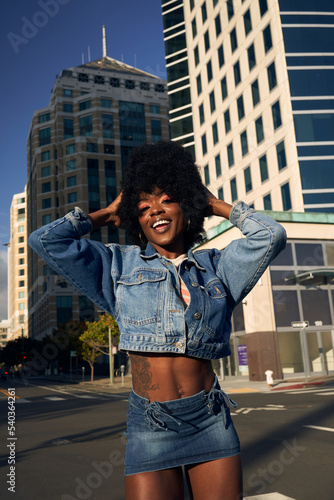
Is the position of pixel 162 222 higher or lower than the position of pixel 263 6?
lower

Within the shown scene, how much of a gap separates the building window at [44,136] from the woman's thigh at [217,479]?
282ft

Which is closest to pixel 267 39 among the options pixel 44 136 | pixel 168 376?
pixel 168 376

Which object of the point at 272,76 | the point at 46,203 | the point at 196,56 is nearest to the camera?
the point at 272,76

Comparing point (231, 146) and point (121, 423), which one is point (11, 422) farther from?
point (231, 146)

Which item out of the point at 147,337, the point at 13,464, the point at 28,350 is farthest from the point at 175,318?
the point at 28,350

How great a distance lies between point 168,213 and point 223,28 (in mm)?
38362

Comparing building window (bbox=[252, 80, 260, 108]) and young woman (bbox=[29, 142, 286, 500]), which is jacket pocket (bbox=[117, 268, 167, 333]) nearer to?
young woman (bbox=[29, 142, 286, 500])

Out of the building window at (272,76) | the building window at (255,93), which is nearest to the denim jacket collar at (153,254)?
the building window at (272,76)

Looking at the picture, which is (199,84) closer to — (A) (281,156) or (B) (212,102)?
(B) (212,102)

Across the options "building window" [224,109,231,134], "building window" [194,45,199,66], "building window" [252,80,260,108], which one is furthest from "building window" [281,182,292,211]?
"building window" [194,45,199,66]

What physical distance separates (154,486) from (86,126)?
82692 millimetres

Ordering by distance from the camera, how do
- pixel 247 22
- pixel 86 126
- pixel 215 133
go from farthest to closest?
1. pixel 86 126
2. pixel 215 133
3. pixel 247 22

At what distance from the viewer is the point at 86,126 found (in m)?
80.4

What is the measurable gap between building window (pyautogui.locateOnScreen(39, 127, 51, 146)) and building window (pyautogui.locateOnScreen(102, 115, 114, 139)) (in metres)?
10.7
